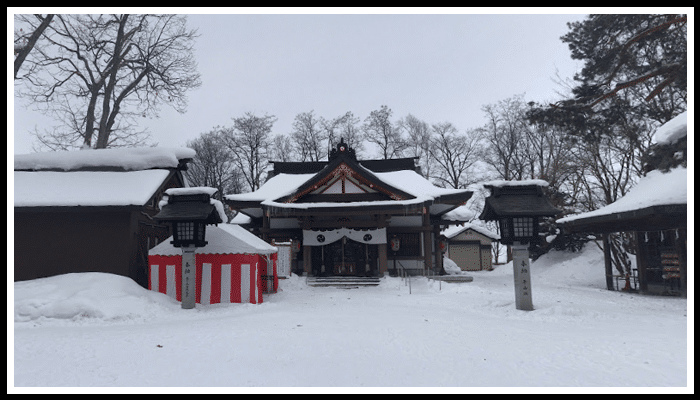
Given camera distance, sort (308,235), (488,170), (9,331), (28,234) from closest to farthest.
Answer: (9,331) < (28,234) < (308,235) < (488,170)

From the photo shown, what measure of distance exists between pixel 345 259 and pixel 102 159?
1119 centimetres

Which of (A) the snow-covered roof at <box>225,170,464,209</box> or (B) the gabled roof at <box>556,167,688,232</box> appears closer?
(B) the gabled roof at <box>556,167,688,232</box>

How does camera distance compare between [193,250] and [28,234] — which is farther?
[28,234]

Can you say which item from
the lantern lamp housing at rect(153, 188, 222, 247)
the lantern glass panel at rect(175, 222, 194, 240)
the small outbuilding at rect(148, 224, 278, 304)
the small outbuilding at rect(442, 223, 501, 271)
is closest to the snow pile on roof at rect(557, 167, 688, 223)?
the small outbuilding at rect(148, 224, 278, 304)

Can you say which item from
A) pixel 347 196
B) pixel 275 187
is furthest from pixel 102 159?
pixel 347 196

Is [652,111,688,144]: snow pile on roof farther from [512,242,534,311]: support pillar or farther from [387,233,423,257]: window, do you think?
[387,233,423,257]: window

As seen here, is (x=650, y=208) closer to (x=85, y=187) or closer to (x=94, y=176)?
(x=85, y=187)

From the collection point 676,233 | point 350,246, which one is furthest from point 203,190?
point 676,233

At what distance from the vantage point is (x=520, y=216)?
34.2 feet

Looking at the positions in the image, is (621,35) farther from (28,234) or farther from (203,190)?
Result: (28,234)

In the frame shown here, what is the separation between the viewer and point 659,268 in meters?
13.7

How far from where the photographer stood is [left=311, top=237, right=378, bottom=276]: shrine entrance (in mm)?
19469

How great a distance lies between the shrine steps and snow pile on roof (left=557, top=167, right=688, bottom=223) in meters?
8.42

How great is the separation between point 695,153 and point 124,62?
21.4 metres
